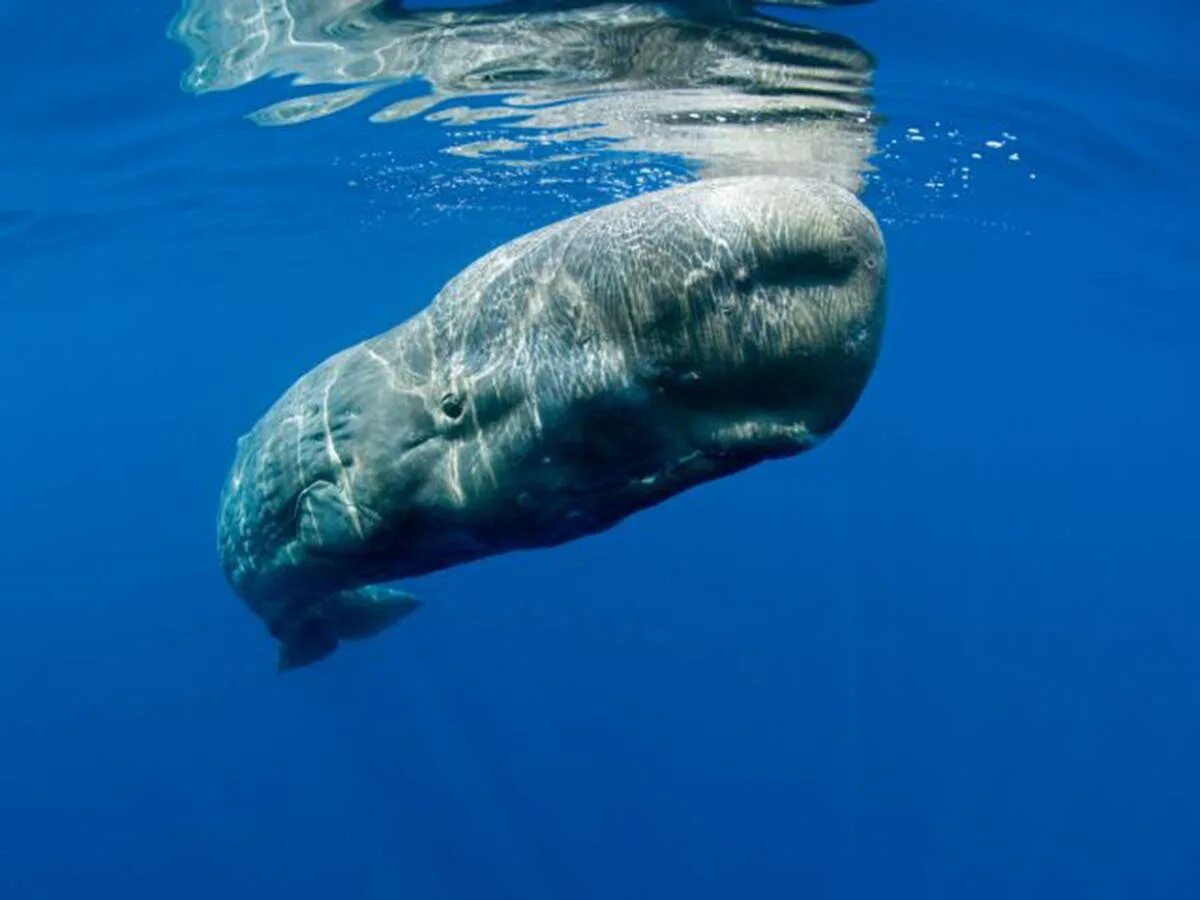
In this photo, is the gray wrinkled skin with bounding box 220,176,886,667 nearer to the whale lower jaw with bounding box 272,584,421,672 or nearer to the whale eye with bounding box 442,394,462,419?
the whale eye with bounding box 442,394,462,419

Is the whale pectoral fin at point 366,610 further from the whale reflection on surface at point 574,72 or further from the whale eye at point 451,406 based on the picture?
the whale reflection on surface at point 574,72

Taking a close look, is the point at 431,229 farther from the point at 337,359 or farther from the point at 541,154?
the point at 337,359

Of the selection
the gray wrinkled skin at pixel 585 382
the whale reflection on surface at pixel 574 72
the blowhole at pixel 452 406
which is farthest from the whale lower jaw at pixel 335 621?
the whale reflection on surface at pixel 574 72

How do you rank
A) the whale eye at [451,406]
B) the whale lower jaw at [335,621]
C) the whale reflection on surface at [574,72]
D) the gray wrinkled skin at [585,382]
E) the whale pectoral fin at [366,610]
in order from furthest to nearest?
the whale reflection on surface at [574,72] < the whale pectoral fin at [366,610] < the whale lower jaw at [335,621] < the whale eye at [451,406] < the gray wrinkled skin at [585,382]

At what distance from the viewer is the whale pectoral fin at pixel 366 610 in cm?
675

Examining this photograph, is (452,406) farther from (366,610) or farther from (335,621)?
(366,610)

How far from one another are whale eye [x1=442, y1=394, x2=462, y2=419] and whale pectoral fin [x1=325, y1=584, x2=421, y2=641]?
250 centimetres

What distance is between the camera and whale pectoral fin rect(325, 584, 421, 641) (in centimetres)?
675

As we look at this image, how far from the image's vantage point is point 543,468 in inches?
166

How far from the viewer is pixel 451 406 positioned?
14.5ft

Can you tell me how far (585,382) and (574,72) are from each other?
10.1 meters

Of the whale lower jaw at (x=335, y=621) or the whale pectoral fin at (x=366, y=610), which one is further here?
the whale pectoral fin at (x=366, y=610)

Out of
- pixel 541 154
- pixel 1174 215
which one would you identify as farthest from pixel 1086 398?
pixel 541 154

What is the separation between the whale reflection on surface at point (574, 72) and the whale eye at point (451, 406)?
7271mm
